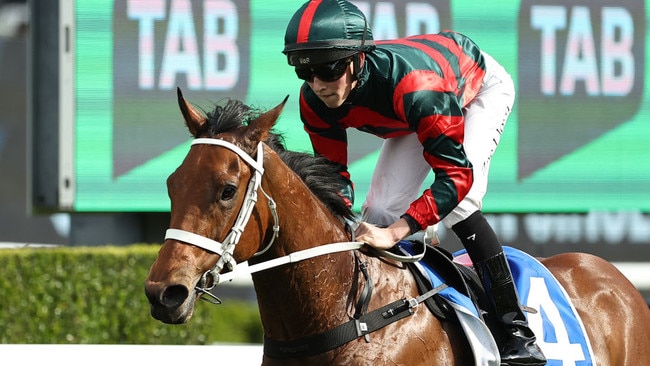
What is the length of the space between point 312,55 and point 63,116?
14.6 ft

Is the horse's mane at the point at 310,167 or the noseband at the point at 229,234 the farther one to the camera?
the horse's mane at the point at 310,167

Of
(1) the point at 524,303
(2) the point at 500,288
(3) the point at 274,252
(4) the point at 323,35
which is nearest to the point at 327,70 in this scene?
(4) the point at 323,35

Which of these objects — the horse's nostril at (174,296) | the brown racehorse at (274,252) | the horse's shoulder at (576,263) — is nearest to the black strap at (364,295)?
the brown racehorse at (274,252)

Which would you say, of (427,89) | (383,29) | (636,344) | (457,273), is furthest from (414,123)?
(383,29)

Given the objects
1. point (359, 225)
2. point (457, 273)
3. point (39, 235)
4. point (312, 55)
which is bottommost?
point (39, 235)

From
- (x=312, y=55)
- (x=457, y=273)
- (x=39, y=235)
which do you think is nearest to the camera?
(x=312, y=55)

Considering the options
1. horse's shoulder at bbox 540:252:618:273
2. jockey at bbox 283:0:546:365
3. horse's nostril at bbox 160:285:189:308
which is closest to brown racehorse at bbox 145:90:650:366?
horse's nostril at bbox 160:285:189:308

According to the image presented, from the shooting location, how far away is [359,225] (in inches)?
105

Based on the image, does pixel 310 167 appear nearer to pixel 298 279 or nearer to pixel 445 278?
pixel 298 279

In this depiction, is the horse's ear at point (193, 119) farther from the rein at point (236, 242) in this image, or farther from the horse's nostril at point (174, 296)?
the horse's nostril at point (174, 296)

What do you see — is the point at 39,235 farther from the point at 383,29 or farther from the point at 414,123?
the point at 414,123

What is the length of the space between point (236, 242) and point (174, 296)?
193 millimetres

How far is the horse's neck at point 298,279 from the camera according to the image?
7.94 ft

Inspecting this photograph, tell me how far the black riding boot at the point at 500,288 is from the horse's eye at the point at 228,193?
2.86 ft
